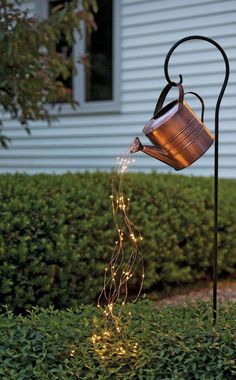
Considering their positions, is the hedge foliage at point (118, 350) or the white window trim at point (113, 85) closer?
the hedge foliage at point (118, 350)

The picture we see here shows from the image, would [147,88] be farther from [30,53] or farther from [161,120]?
[161,120]

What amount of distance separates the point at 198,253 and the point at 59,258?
2040 mm

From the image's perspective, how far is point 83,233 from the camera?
5551 mm

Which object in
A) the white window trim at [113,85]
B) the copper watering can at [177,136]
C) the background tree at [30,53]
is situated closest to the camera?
the copper watering can at [177,136]

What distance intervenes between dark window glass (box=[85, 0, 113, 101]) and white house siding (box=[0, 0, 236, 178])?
309mm

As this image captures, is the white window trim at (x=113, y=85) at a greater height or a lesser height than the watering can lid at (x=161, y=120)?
greater

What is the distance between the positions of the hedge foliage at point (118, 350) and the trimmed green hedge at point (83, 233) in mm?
1827

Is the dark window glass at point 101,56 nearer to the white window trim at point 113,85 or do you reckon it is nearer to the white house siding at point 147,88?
the white window trim at point 113,85

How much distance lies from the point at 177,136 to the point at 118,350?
0.96 meters

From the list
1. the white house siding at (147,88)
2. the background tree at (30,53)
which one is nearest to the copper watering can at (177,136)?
the background tree at (30,53)

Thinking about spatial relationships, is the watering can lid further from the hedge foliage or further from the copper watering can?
the hedge foliage

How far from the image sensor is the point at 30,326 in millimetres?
3207

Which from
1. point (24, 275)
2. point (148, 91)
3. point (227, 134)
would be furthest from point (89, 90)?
point (24, 275)

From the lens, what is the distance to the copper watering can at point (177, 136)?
10.1 feet
